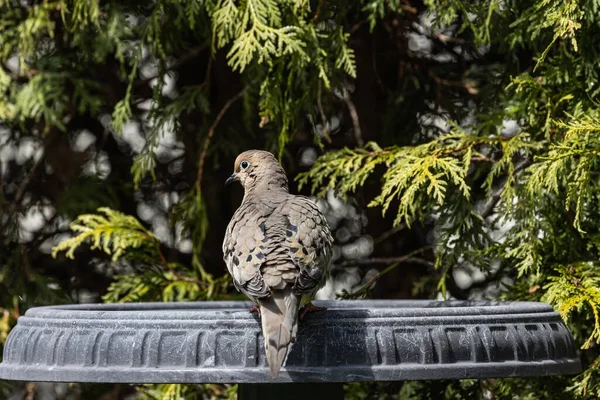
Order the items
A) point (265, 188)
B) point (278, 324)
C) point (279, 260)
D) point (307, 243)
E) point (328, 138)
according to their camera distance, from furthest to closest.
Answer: point (328, 138), point (265, 188), point (307, 243), point (279, 260), point (278, 324)

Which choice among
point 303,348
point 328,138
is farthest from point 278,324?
point 328,138

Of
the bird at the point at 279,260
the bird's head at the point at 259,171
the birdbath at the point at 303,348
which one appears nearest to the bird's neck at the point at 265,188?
the bird's head at the point at 259,171

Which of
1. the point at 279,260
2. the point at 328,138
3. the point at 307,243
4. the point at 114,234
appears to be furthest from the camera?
the point at 114,234

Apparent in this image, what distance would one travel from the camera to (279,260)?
275 centimetres

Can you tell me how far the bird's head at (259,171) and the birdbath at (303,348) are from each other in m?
0.98

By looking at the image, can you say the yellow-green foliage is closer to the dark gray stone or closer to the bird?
the bird

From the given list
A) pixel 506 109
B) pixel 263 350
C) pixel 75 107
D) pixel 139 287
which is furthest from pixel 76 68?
pixel 263 350

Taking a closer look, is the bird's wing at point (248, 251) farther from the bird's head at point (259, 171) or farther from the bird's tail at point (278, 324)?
the bird's head at point (259, 171)

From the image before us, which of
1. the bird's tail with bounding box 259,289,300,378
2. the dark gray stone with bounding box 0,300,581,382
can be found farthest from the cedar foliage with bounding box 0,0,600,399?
the bird's tail with bounding box 259,289,300,378

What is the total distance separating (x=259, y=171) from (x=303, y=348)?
4.02ft

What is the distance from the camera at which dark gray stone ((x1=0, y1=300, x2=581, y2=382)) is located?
8.37 ft

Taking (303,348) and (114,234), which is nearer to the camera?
(303,348)

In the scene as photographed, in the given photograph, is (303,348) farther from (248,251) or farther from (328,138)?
A: (328,138)

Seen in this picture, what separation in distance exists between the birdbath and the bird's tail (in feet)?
0.18
